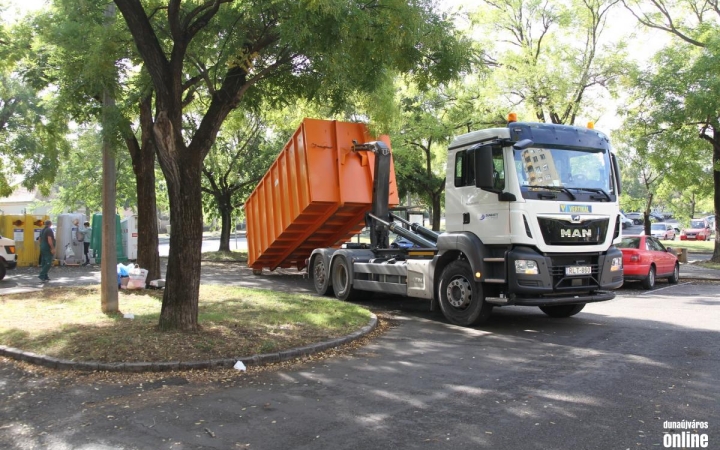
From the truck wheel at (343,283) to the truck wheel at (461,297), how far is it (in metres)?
3.15

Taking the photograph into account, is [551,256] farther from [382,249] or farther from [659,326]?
[382,249]

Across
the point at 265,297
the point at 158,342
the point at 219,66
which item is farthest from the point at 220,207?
the point at 158,342

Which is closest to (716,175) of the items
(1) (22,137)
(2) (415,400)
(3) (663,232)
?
(2) (415,400)

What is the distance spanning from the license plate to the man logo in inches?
19.5

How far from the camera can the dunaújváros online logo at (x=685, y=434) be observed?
425 cm

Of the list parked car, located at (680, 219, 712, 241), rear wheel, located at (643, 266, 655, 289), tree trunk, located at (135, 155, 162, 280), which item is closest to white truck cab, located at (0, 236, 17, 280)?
tree trunk, located at (135, 155, 162, 280)

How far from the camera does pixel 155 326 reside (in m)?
8.12

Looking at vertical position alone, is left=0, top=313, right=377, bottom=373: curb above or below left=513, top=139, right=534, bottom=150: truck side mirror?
below

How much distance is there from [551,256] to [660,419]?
4.01 meters

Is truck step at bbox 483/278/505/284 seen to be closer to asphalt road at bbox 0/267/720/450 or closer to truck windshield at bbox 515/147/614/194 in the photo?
asphalt road at bbox 0/267/720/450

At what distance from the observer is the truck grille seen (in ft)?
27.9

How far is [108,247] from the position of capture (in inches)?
381

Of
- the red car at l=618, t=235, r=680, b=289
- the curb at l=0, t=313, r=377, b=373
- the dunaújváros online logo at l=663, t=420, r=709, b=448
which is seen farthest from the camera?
the red car at l=618, t=235, r=680, b=289

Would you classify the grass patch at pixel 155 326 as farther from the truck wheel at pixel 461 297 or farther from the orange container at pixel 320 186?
the orange container at pixel 320 186
